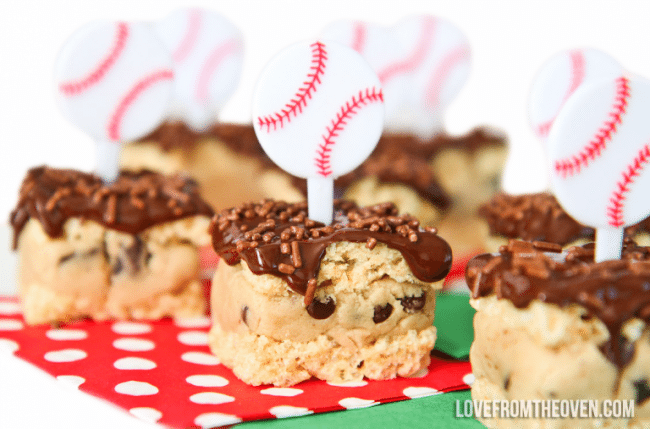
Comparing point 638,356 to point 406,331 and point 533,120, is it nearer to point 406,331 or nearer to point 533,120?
point 406,331

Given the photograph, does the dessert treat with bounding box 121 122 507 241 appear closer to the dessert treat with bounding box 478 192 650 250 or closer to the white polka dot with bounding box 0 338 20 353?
the dessert treat with bounding box 478 192 650 250

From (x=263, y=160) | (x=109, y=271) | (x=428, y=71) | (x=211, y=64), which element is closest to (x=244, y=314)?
(x=109, y=271)

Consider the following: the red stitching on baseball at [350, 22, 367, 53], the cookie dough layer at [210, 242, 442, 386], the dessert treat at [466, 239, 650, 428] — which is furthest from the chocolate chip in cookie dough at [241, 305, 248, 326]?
the red stitching on baseball at [350, 22, 367, 53]

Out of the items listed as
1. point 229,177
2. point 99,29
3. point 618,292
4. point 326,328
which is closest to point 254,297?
point 326,328

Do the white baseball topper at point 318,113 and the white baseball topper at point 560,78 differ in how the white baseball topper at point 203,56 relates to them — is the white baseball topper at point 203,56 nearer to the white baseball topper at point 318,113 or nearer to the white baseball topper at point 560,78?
the white baseball topper at point 318,113

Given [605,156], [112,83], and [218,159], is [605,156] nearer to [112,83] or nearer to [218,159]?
[112,83]

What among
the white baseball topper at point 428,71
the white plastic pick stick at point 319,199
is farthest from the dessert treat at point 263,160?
the white plastic pick stick at point 319,199

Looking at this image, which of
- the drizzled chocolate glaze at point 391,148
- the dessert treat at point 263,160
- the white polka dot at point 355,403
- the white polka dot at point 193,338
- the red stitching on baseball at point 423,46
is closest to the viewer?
the white polka dot at point 355,403
